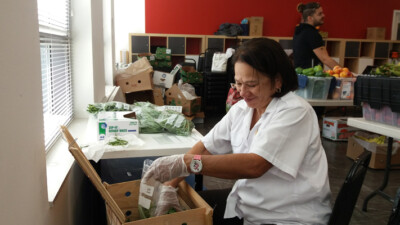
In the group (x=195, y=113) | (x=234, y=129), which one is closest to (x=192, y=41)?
(x=195, y=113)

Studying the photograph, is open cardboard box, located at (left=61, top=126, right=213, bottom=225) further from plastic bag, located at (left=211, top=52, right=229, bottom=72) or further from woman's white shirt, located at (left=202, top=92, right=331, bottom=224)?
plastic bag, located at (left=211, top=52, right=229, bottom=72)

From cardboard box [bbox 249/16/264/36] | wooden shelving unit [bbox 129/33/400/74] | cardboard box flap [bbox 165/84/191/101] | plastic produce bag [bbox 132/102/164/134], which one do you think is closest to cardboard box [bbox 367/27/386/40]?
wooden shelving unit [bbox 129/33/400/74]

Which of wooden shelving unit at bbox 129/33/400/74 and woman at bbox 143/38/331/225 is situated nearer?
woman at bbox 143/38/331/225

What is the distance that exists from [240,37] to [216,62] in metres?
1.10

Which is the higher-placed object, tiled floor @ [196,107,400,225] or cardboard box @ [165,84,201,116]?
cardboard box @ [165,84,201,116]

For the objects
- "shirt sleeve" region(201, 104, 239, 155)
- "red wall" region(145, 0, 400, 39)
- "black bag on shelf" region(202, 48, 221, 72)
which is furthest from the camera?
"red wall" region(145, 0, 400, 39)

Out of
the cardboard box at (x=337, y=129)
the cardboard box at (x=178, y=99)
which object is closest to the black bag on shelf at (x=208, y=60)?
the cardboard box at (x=178, y=99)

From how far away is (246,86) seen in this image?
4.71ft

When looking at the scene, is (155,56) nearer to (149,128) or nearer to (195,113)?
(195,113)

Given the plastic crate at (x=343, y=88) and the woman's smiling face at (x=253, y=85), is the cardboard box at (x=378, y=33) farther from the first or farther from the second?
the woman's smiling face at (x=253, y=85)

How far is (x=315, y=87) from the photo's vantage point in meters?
3.77

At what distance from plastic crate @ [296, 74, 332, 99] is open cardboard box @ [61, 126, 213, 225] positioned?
2588mm

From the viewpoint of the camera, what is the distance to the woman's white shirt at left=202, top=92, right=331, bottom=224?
1.31 meters

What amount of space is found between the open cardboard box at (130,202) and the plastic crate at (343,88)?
9.44 feet
